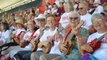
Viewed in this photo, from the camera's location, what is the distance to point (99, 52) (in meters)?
2.71

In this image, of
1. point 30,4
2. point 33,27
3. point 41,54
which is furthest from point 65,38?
point 30,4

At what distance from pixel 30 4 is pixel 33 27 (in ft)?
29.0

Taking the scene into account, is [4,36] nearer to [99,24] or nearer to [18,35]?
[18,35]

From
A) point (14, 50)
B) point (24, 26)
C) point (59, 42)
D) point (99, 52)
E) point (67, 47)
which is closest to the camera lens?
point (99, 52)

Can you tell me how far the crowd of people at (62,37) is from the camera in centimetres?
278

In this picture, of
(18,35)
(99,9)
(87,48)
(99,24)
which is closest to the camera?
(87,48)

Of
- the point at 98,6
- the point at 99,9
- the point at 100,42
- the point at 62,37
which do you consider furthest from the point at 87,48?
the point at 98,6

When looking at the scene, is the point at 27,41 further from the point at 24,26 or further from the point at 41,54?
the point at 41,54

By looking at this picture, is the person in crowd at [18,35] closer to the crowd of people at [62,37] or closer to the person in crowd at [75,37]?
the crowd of people at [62,37]

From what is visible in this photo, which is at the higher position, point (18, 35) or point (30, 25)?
point (30, 25)

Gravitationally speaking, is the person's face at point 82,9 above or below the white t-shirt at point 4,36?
above

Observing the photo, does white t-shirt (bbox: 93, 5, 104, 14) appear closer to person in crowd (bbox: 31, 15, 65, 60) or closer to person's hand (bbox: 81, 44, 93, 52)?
person in crowd (bbox: 31, 15, 65, 60)

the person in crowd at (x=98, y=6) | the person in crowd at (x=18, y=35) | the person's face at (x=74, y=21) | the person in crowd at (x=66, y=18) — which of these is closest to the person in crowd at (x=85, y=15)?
the person in crowd at (x=66, y=18)

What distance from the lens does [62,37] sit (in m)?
→ 3.44
